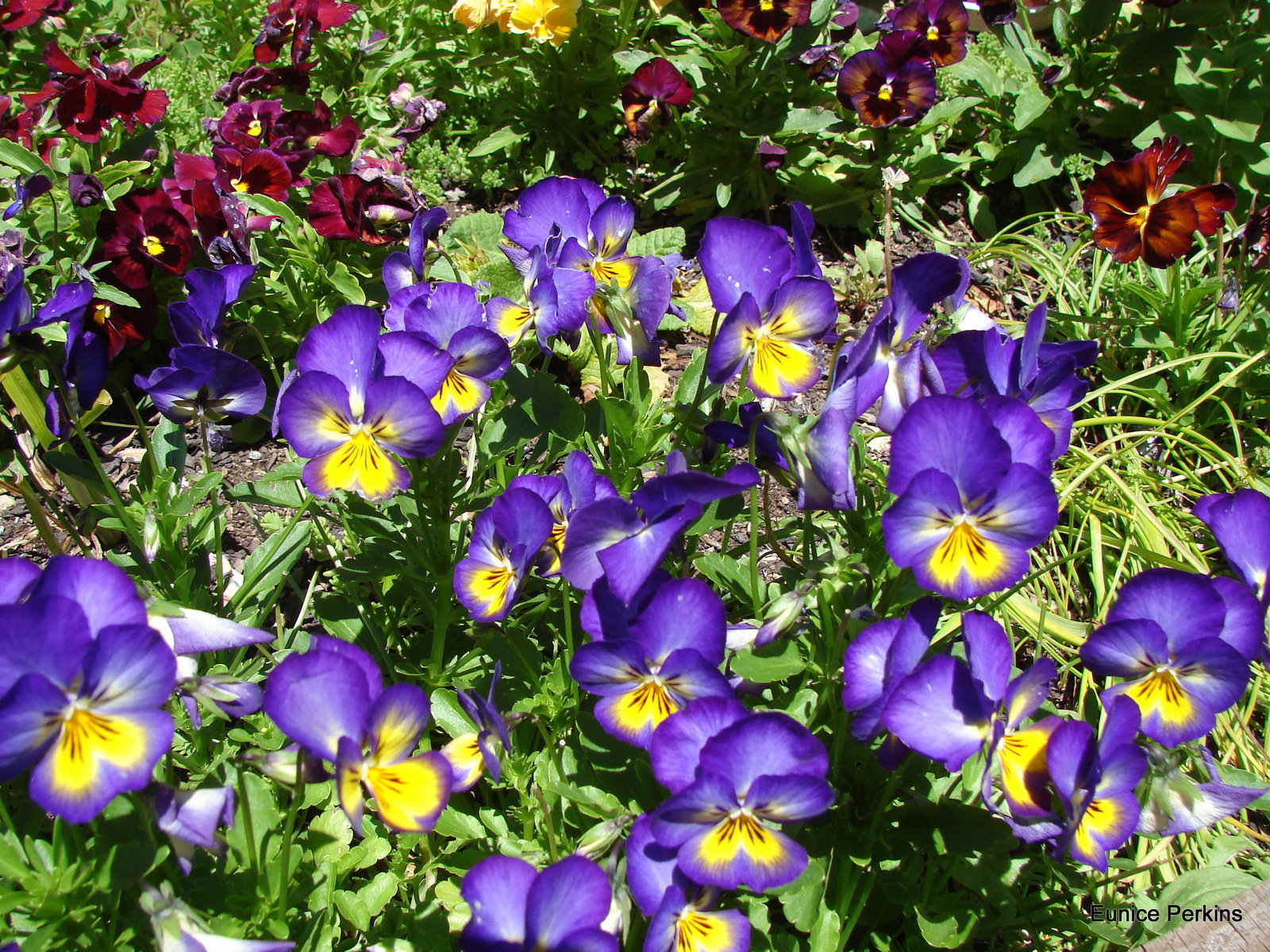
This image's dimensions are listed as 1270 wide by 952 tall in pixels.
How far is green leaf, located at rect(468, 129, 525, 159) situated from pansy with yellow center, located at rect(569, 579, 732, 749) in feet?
8.43

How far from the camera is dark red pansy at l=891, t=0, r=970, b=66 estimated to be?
323 cm

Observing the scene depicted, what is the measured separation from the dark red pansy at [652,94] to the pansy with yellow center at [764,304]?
1.96m

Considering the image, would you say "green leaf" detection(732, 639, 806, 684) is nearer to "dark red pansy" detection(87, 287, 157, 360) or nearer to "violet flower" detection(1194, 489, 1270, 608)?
"violet flower" detection(1194, 489, 1270, 608)

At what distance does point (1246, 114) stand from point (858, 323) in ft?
4.81

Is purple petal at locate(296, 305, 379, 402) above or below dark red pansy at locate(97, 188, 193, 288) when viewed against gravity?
above

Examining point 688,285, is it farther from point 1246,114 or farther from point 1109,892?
point 1109,892

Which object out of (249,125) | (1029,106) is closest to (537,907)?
(249,125)

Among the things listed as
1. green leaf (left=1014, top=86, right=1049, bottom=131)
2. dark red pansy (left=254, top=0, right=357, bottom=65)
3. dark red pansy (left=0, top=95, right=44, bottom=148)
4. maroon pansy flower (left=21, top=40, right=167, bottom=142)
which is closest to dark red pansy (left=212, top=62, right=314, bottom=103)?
dark red pansy (left=254, top=0, right=357, bottom=65)

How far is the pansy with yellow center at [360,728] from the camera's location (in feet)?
3.10

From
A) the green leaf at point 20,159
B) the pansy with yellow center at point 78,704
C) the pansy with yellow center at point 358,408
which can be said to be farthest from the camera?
the green leaf at point 20,159

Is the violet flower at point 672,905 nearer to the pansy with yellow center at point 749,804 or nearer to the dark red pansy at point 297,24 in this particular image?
the pansy with yellow center at point 749,804

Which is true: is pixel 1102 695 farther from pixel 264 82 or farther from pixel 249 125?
pixel 264 82

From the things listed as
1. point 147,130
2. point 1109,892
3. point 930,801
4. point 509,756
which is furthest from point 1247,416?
point 147,130

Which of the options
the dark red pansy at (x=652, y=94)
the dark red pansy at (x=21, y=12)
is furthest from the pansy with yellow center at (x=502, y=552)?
the dark red pansy at (x=21, y=12)
